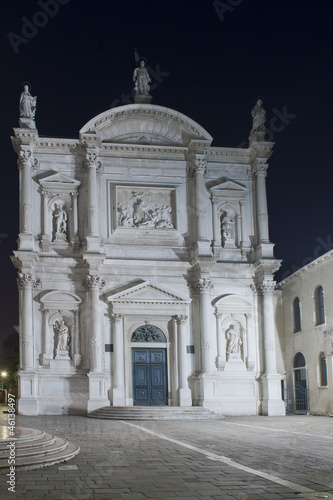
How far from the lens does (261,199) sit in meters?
30.8

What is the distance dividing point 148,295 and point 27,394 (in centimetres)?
671

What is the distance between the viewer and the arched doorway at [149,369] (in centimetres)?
2858

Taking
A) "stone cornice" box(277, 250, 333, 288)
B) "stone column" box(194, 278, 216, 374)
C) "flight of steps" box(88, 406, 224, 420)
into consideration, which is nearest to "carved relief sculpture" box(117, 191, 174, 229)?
"stone column" box(194, 278, 216, 374)

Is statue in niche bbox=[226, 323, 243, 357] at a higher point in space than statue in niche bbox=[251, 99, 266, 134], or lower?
lower

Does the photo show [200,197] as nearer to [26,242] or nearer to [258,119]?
[258,119]

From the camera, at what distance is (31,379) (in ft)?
89.7

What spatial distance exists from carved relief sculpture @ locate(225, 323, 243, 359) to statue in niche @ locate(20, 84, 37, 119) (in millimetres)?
13522

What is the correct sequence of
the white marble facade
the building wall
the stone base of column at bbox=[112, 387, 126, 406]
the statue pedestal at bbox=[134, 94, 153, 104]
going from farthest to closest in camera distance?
the statue pedestal at bbox=[134, 94, 153, 104] → the white marble facade → the stone base of column at bbox=[112, 387, 126, 406] → the building wall

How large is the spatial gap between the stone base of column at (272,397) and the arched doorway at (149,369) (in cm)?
439

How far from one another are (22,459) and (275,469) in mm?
4352

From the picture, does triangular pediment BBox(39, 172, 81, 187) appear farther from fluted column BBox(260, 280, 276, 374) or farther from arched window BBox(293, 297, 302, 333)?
arched window BBox(293, 297, 302, 333)

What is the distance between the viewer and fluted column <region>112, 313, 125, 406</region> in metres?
27.9

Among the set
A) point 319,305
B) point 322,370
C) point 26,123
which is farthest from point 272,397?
point 26,123

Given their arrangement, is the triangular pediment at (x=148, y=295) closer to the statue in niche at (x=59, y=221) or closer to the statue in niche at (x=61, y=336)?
the statue in niche at (x=61, y=336)
